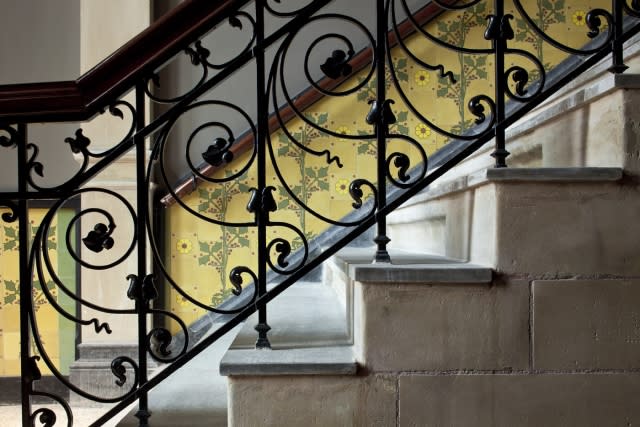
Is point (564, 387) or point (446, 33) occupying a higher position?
point (446, 33)

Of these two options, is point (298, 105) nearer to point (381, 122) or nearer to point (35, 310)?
point (381, 122)

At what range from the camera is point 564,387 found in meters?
1.11

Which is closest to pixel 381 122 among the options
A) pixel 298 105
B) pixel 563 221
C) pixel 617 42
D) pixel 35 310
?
pixel 563 221

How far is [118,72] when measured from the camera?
3.88ft

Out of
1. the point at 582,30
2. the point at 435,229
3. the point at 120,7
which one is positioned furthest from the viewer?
the point at 582,30

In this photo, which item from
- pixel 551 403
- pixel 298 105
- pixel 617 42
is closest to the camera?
pixel 551 403

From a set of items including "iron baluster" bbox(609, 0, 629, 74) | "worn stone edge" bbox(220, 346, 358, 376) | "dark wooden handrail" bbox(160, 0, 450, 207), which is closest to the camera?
"worn stone edge" bbox(220, 346, 358, 376)

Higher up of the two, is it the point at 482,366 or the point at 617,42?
the point at 617,42

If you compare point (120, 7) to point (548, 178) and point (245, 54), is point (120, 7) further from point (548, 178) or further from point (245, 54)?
point (548, 178)

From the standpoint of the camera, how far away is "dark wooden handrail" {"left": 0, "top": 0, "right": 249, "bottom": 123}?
46.1 inches

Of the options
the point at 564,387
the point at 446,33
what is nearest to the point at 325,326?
the point at 564,387

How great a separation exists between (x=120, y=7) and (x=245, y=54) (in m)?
1.88

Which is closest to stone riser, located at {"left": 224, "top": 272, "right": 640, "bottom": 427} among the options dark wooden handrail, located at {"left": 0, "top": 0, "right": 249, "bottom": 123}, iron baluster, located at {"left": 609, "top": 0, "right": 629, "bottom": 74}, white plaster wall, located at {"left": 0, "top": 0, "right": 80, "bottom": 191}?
iron baluster, located at {"left": 609, "top": 0, "right": 629, "bottom": 74}

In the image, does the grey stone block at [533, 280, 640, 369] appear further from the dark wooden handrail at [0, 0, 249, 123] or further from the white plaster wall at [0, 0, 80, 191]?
the white plaster wall at [0, 0, 80, 191]
